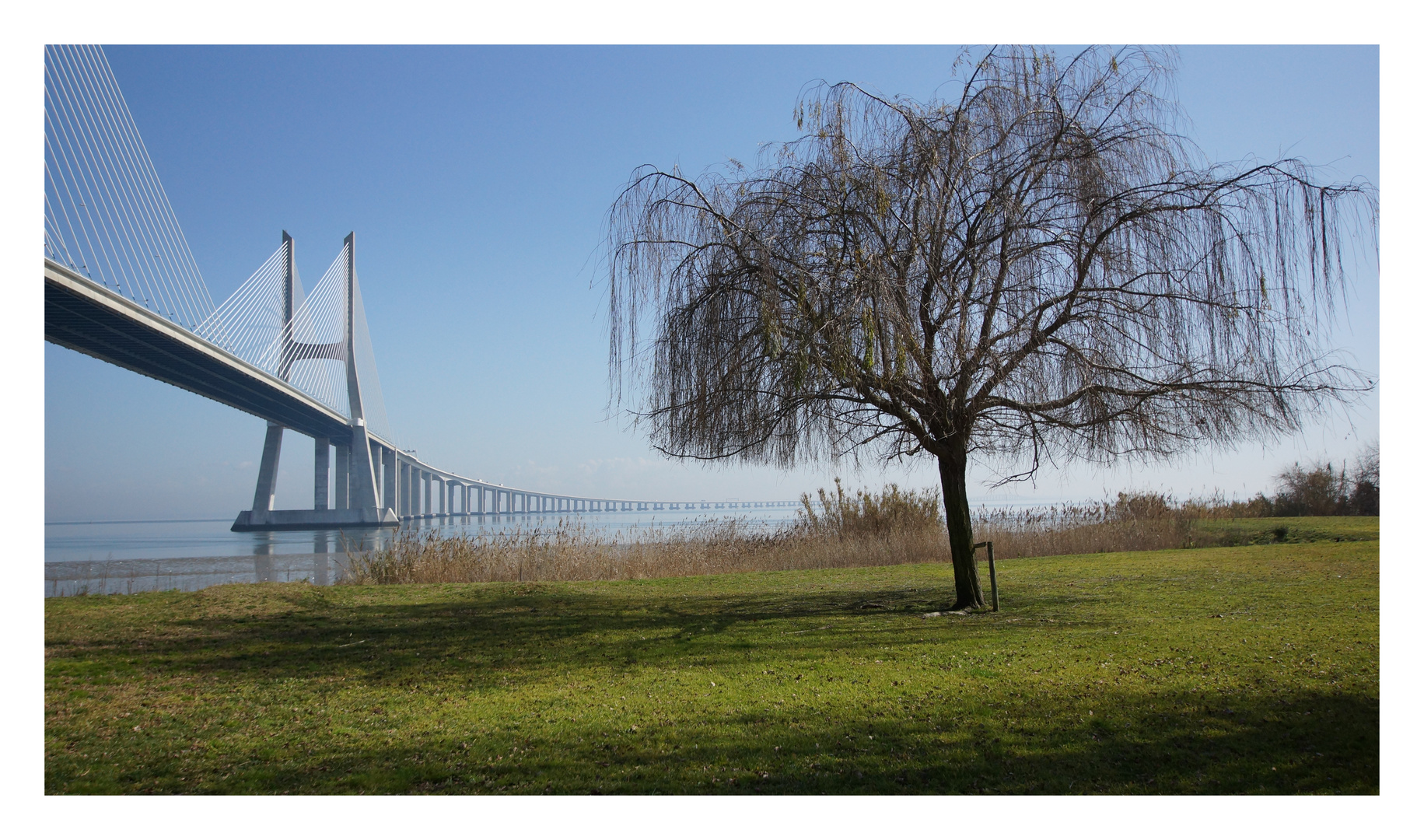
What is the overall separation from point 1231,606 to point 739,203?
4.77m

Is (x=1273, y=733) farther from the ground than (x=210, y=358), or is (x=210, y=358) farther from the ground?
(x=210, y=358)

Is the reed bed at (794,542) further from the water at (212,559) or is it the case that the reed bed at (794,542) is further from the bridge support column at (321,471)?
the bridge support column at (321,471)

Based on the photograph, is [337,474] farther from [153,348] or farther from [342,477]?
[153,348]

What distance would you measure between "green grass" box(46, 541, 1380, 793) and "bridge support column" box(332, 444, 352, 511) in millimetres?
25696

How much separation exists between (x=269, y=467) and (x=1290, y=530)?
30161mm

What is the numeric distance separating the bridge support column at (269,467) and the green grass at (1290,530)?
27.2 meters

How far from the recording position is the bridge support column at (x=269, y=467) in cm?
2706

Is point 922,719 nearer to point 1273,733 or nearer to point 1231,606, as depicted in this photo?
point 1273,733

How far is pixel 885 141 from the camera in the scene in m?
5.64

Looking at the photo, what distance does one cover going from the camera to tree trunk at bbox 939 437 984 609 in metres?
5.89

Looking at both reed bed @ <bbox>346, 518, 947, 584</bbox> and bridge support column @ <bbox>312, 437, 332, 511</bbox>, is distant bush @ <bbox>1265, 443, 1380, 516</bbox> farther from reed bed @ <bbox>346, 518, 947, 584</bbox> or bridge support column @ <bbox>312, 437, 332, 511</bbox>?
bridge support column @ <bbox>312, 437, 332, 511</bbox>

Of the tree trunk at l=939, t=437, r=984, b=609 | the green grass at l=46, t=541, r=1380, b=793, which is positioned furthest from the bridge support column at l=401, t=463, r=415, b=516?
the tree trunk at l=939, t=437, r=984, b=609

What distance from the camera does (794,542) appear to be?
12.5 meters

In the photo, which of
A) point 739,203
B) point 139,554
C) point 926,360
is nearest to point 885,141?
point 739,203
